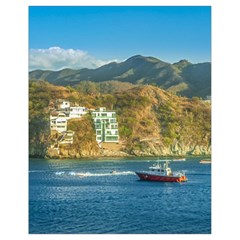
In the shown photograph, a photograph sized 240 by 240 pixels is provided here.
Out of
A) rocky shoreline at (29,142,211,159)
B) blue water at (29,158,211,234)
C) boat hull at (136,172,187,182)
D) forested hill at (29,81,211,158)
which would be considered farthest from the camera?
rocky shoreline at (29,142,211,159)

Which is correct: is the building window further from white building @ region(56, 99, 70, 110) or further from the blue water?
white building @ region(56, 99, 70, 110)

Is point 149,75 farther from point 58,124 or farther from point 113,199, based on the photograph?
point 113,199

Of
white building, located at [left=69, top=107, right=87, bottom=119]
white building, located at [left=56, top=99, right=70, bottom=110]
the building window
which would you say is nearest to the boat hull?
the building window

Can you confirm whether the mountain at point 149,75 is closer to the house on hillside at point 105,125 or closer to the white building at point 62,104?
the white building at point 62,104

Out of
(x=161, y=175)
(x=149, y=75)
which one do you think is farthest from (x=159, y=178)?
(x=149, y=75)

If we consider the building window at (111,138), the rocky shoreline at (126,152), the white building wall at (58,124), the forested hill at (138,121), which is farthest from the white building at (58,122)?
the building window at (111,138)
